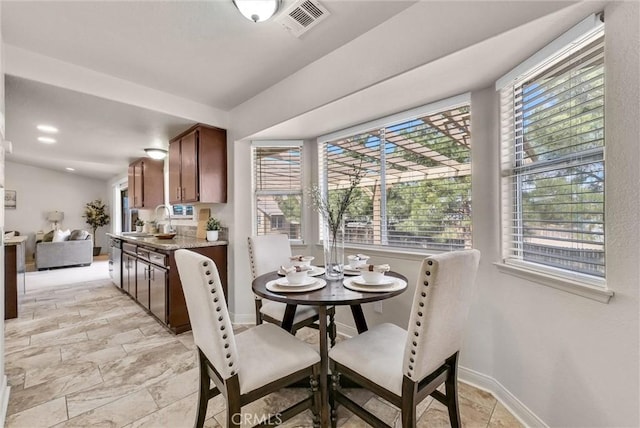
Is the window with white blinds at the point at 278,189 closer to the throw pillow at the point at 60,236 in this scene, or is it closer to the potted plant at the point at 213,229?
the potted plant at the point at 213,229

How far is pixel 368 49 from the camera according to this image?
186cm

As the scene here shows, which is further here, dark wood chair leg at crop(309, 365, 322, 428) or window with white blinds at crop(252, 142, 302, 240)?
window with white blinds at crop(252, 142, 302, 240)

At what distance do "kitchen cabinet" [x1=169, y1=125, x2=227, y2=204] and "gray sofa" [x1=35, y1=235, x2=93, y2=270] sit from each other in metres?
4.96

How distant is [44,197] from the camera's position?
769 cm

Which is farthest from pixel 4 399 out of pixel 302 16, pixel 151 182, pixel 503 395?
pixel 151 182

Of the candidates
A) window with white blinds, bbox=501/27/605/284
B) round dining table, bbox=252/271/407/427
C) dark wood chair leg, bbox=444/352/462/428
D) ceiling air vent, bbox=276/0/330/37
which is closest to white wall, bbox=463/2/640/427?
window with white blinds, bbox=501/27/605/284

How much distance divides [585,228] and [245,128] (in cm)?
291

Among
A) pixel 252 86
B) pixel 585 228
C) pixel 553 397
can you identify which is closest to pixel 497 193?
pixel 585 228

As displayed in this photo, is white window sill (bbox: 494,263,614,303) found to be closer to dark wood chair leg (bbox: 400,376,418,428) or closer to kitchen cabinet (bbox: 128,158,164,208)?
dark wood chair leg (bbox: 400,376,418,428)

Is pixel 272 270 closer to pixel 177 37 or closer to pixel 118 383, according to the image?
pixel 118 383

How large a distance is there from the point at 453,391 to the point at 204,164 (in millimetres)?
3068

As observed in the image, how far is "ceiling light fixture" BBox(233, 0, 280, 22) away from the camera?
152cm

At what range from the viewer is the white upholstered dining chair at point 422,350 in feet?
3.75

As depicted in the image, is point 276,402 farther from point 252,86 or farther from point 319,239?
point 252,86
